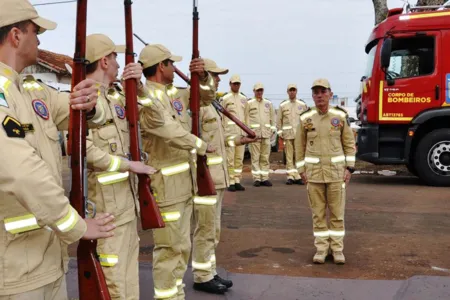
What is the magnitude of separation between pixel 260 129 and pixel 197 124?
6581mm

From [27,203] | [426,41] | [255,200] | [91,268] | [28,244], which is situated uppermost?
[426,41]

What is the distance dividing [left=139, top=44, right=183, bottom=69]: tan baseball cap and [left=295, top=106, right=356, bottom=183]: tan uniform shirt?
6.87 ft

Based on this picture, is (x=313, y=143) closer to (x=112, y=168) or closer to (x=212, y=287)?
(x=212, y=287)

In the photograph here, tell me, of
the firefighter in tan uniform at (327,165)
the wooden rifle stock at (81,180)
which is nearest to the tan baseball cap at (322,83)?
the firefighter in tan uniform at (327,165)

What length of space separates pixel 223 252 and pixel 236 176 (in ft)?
14.3

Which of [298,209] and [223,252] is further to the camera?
[298,209]

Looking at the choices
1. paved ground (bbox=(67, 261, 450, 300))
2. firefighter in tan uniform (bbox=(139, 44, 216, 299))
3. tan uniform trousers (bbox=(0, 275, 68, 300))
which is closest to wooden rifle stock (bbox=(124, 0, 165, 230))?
firefighter in tan uniform (bbox=(139, 44, 216, 299))

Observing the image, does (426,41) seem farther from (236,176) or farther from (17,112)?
(17,112)

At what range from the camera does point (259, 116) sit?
1086cm

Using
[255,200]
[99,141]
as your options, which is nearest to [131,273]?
[99,141]

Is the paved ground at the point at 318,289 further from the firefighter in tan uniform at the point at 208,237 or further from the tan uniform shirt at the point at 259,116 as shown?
the tan uniform shirt at the point at 259,116

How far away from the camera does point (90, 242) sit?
2.50 meters

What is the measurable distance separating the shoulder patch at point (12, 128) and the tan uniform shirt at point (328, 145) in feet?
12.6

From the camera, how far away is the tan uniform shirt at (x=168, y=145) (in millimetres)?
3797
